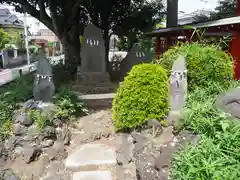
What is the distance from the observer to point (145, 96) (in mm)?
4984

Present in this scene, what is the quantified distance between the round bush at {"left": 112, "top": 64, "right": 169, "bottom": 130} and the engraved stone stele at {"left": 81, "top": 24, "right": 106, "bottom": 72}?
4.86m

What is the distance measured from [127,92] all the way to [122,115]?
1.63 feet

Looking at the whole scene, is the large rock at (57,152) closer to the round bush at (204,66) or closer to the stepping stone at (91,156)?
the stepping stone at (91,156)

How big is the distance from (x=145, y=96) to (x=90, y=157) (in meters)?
1.70

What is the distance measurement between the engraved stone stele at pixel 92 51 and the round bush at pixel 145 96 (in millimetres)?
4856

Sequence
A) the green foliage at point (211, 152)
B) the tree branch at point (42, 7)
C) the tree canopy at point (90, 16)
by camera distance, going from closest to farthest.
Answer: the green foliage at point (211, 152), the tree branch at point (42, 7), the tree canopy at point (90, 16)

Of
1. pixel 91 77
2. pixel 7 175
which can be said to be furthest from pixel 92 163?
pixel 91 77

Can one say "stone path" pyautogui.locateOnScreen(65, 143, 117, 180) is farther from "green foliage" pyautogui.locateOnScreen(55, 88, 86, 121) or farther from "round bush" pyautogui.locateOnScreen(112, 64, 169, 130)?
"green foliage" pyautogui.locateOnScreen(55, 88, 86, 121)

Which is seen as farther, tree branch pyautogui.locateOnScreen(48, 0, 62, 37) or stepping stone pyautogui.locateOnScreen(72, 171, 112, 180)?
tree branch pyautogui.locateOnScreen(48, 0, 62, 37)

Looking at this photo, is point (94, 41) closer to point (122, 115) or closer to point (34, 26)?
point (122, 115)

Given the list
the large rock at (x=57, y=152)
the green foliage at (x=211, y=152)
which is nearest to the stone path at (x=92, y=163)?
the large rock at (x=57, y=152)

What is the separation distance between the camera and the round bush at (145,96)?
4980 mm

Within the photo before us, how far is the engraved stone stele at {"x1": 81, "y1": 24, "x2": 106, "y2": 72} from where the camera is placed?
974cm

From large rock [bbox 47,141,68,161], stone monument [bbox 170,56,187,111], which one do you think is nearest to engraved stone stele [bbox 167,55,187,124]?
stone monument [bbox 170,56,187,111]
